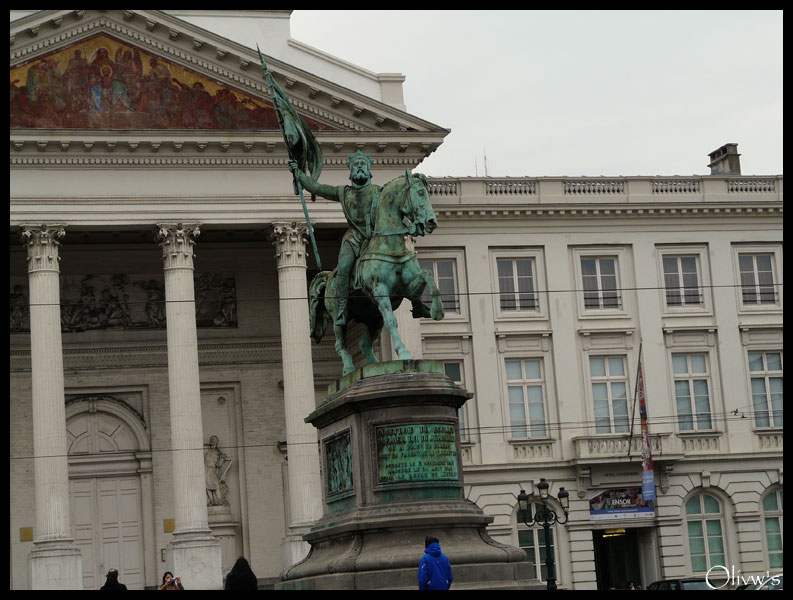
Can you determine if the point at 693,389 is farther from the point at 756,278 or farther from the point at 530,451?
the point at 530,451

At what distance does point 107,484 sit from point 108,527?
143 centimetres

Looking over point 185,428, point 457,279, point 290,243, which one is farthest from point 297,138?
point 457,279

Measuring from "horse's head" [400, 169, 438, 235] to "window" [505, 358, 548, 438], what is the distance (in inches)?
1244

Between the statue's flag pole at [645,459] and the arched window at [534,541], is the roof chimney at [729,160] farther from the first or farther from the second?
the arched window at [534,541]

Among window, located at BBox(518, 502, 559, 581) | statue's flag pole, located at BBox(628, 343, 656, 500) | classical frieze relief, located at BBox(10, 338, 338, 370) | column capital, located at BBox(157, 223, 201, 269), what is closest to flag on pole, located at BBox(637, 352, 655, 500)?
statue's flag pole, located at BBox(628, 343, 656, 500)

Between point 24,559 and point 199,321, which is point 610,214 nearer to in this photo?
point 199,321

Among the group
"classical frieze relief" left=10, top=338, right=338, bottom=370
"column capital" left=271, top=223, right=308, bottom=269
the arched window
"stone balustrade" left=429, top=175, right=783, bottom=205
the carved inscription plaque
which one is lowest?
the arched window

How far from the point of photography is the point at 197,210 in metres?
46.5

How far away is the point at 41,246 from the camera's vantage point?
45.1 meters

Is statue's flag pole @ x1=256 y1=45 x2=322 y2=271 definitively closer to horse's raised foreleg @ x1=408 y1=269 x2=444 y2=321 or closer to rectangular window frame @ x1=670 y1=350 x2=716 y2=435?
horse's raised foreleg @ x1=408 y1=269 x2=444 y2=321

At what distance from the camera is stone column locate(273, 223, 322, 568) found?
45219 mm

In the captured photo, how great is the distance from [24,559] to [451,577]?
34.3 m

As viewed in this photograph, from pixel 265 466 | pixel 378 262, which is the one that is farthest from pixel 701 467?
pixel 378 262

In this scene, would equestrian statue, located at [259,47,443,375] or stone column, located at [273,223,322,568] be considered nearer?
equestrian statue, located at [259,47,443,375]
